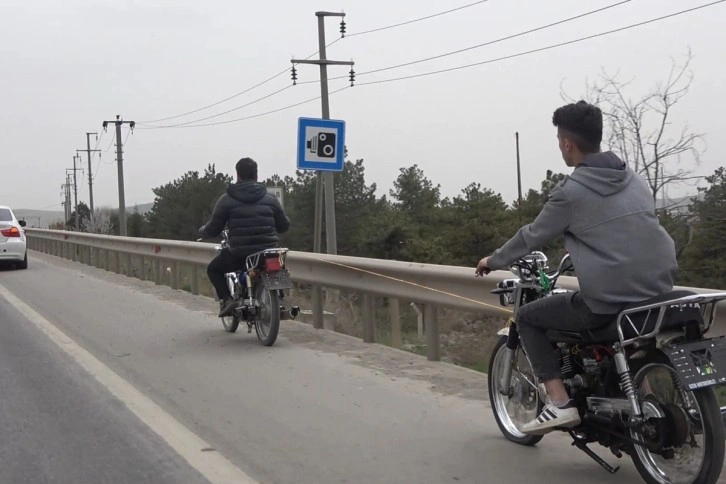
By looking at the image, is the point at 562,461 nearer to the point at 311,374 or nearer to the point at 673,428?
the point at 673,428

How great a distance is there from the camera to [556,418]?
4637 mm

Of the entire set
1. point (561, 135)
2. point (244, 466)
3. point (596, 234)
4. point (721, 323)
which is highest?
point (561, 135)

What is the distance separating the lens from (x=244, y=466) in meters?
5.19

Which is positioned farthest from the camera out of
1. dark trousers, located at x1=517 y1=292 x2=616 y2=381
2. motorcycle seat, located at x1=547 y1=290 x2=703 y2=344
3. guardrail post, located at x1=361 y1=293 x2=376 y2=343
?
guardrail post, located at x1=361 y1=293 x2=376 y2=343

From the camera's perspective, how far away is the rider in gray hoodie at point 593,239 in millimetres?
4348

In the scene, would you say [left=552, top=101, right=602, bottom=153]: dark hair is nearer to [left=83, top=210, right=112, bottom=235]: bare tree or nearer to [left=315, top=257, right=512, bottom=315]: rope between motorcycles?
[left=315, top=257, right=512, bottom=315]: rope between motorcycles

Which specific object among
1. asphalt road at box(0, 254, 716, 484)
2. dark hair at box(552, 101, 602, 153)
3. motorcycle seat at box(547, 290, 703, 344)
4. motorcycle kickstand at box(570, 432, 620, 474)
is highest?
dark hair at box(552, 101, 602, 153)

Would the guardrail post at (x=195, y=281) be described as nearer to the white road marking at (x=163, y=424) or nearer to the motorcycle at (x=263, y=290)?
the white road marking at (x=163, y=424)

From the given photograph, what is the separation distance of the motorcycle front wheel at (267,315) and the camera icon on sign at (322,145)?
4.85 m

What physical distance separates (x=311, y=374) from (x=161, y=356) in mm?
1811

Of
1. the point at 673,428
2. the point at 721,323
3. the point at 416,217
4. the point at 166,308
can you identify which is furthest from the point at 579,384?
the point at 416,217

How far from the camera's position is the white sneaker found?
4.58m

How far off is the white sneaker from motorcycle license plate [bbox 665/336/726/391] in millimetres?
690

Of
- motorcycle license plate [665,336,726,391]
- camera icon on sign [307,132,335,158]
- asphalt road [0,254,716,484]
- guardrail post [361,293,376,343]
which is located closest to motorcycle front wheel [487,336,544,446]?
asphalt road [0,254,716,484]
